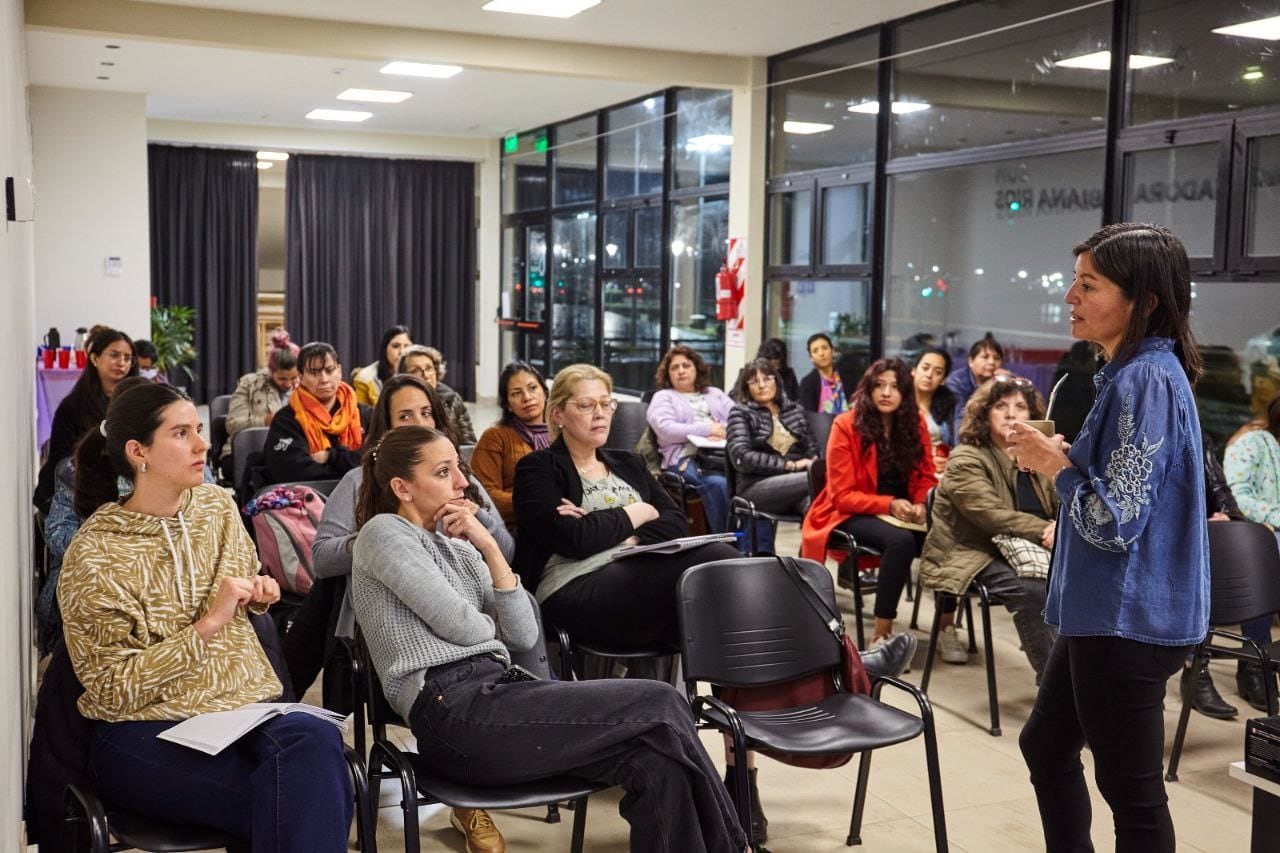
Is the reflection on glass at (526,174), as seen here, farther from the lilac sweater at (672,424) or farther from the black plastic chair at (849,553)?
the black plastic chair at (849,553)

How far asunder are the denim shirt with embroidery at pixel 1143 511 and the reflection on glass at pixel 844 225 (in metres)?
6.21

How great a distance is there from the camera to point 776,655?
10.4ft

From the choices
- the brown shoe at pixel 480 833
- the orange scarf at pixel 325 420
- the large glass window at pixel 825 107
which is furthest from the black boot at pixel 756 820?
the large glass window at pixel 825 107

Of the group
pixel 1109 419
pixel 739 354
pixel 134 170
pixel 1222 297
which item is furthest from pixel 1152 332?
pixel 134 170

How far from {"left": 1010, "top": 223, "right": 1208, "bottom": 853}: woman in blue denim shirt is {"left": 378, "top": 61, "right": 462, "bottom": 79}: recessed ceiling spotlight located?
835 cm

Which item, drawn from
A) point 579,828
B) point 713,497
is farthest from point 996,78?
point 579,828

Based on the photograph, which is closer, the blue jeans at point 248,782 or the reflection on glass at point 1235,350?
the blue jeans at point 248,782

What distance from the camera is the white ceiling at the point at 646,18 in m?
7.57

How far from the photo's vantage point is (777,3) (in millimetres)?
7484

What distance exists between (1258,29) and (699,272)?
5.52 m

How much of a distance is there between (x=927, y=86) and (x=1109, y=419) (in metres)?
5.87

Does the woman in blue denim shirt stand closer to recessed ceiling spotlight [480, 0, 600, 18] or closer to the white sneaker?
the white sneaker

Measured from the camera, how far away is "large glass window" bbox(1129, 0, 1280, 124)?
18.2 ft

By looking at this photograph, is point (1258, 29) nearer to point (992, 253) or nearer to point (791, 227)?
point (992, 253)
